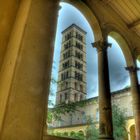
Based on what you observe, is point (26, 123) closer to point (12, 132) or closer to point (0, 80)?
point (12, 132)

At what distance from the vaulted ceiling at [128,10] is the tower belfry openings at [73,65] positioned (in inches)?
1291

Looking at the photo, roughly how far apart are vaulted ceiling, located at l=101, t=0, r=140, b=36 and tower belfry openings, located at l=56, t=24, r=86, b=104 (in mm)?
32799

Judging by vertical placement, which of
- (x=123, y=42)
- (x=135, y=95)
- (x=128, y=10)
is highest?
(x=128, y=10)

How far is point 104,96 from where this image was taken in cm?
513

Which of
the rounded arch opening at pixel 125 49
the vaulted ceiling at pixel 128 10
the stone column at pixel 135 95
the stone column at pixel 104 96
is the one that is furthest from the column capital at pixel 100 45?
the stone column at pixel 135 95

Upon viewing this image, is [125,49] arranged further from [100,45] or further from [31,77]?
[31,77]

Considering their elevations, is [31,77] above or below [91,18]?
below

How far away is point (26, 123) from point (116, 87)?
2245cm

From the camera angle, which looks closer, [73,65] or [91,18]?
[91,18]

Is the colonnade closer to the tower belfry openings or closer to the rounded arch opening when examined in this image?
the rounded arch opening

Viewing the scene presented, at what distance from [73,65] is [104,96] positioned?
3701cm

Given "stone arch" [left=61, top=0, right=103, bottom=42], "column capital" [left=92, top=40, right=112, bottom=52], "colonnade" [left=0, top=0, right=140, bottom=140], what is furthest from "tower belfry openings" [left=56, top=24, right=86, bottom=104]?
"colonnade" [left=0, top=0, right=140, bottom=140]

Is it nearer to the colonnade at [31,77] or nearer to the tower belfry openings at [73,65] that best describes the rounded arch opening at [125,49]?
the colonnade at [31,77]

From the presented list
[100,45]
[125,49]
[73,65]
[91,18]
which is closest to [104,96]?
[100,45]
